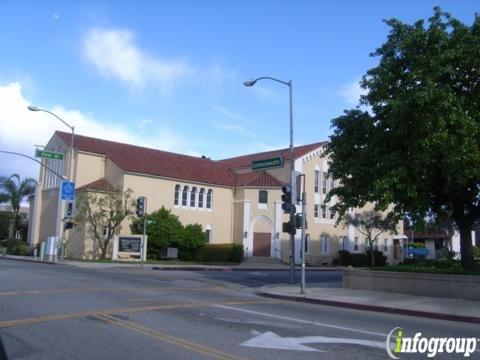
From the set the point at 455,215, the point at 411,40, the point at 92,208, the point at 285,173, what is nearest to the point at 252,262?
the point at 285,173

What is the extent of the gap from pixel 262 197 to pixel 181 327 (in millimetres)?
39841

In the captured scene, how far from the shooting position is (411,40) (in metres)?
18.8

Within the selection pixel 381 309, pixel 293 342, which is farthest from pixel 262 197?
pixel 293 342

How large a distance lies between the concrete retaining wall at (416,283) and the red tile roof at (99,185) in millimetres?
25909

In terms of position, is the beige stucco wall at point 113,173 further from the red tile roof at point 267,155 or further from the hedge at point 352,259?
the hedge at point 352,259

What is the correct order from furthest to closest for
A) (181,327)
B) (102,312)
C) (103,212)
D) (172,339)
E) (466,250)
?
1. (103,212)
2. (466,250)
3. (102,312)
4. (181,327)
5. (172,339)

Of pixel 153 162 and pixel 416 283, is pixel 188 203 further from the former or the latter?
pixel 416 283

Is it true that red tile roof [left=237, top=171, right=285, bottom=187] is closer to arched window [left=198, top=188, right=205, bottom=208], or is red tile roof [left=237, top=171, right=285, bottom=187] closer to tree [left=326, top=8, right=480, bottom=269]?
arched window [left=198, top=188, right=205, bottom=208]

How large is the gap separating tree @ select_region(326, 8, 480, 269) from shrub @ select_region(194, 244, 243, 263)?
82.2 ft

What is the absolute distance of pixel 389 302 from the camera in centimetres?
1627

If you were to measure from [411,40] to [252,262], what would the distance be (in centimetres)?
3135

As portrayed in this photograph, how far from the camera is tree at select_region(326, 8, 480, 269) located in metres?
16.6

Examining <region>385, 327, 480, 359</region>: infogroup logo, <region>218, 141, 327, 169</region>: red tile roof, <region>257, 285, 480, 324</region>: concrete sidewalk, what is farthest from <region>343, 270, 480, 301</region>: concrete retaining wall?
<region>218, 141, 327, 169</region>: red tile roof

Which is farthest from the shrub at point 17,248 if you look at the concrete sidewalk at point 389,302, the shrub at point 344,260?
the concrete sidewalk at point 389,302
